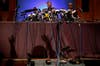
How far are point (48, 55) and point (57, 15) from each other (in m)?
2.08

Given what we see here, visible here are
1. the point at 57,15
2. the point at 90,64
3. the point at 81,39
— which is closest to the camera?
the point at 90,64

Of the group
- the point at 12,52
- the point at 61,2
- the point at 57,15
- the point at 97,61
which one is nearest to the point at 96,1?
the point at 61,2

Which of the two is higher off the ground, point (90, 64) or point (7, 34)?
point (7, 34)

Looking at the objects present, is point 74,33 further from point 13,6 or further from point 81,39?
point 13,6

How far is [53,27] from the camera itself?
8406 millimetres

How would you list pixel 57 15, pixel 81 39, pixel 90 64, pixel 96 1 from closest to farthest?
1. pixel 90 64
2. pixel 81 39
3. pixel 57 15
4. pixel 96 1

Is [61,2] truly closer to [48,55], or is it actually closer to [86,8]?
[86,8]

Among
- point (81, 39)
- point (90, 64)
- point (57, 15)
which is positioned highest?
point (57, 15)

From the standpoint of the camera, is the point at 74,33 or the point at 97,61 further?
the point at 74,33

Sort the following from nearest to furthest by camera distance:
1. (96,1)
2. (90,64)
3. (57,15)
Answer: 1. (90,64)
2. (57,15)
3. (96,1)

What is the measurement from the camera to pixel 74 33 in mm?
8344

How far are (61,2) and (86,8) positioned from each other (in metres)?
1.32

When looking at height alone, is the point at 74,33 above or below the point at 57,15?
below

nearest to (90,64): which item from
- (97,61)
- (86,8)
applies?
(97,61)
